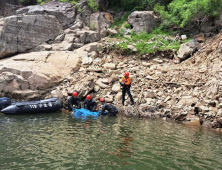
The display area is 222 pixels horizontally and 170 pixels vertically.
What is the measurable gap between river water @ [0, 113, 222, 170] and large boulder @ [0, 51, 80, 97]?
4713 millimetres

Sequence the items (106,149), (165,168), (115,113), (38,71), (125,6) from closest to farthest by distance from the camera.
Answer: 1. (165,168)
2. (106,149)
3. (115,113)
4. (38,71)
5. (125,6)

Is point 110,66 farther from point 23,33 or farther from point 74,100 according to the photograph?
point 23,33

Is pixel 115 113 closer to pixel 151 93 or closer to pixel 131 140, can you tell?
pixel 151 93

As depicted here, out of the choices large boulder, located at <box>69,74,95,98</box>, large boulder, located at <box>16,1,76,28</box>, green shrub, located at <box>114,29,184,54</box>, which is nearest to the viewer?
large boulder, located at <box>69,74,95,98</box>

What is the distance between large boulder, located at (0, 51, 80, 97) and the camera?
12586 millimetres

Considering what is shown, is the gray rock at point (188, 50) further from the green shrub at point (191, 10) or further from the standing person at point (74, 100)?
the standing person at point (74, 100)

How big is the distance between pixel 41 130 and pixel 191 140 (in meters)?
5.16

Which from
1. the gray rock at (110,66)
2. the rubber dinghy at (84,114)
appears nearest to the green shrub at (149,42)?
the gray rock at (110,66)

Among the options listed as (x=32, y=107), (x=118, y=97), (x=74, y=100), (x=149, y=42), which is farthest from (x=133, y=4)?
(x=32, y=107)

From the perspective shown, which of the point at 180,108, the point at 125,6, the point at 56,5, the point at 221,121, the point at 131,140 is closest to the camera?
the point at 131,140

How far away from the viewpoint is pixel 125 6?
70.6ft

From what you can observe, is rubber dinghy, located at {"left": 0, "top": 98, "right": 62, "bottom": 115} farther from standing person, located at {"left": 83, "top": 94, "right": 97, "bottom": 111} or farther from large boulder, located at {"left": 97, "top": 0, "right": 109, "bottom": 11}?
large boulder, located at {"left": 97, "top": 0, "right": 109, "bottom": 11}

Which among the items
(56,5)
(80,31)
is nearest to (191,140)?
(80,31)

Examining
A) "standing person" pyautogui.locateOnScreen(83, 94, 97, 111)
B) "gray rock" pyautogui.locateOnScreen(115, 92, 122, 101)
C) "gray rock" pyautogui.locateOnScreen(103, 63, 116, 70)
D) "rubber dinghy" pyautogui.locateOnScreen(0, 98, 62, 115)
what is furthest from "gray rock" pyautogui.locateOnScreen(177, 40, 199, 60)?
"rubber dinghy" pyautogui.locateOnScreen(0, 98, 62, 115)
